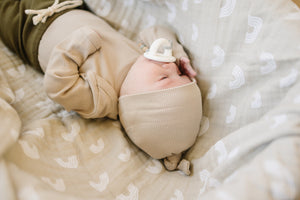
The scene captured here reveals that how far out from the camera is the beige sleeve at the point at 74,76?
69 cm

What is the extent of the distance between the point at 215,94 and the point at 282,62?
21cm

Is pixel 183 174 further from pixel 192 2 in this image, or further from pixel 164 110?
pixel 192 2

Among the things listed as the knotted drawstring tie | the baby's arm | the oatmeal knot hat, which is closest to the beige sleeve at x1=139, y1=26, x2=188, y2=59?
the baby's arm

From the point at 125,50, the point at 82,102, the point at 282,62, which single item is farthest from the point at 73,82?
the point at 282,62

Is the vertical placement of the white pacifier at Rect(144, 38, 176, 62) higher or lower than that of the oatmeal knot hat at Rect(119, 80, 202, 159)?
higher

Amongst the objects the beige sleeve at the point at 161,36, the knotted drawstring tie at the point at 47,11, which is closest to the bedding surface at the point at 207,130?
the beige sleeve at the point at 161,36

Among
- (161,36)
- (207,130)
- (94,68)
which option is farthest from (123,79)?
(207,130)

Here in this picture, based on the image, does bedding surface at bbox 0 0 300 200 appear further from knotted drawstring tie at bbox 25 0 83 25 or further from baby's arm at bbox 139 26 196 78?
knotted drawstring tie at bbox 25 0 83 25

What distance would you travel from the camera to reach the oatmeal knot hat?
2.24 ft

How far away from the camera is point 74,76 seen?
708 mm

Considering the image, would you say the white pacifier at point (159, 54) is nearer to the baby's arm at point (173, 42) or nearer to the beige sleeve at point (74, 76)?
the baby's arm at point (173, 42)

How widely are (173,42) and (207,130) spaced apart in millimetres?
329

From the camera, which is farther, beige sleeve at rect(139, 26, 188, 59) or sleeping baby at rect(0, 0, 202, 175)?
beige sleeve at rect(139, 26, 188, 59)

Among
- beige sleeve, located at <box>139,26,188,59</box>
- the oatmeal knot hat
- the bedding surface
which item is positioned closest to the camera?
the bedding surface
